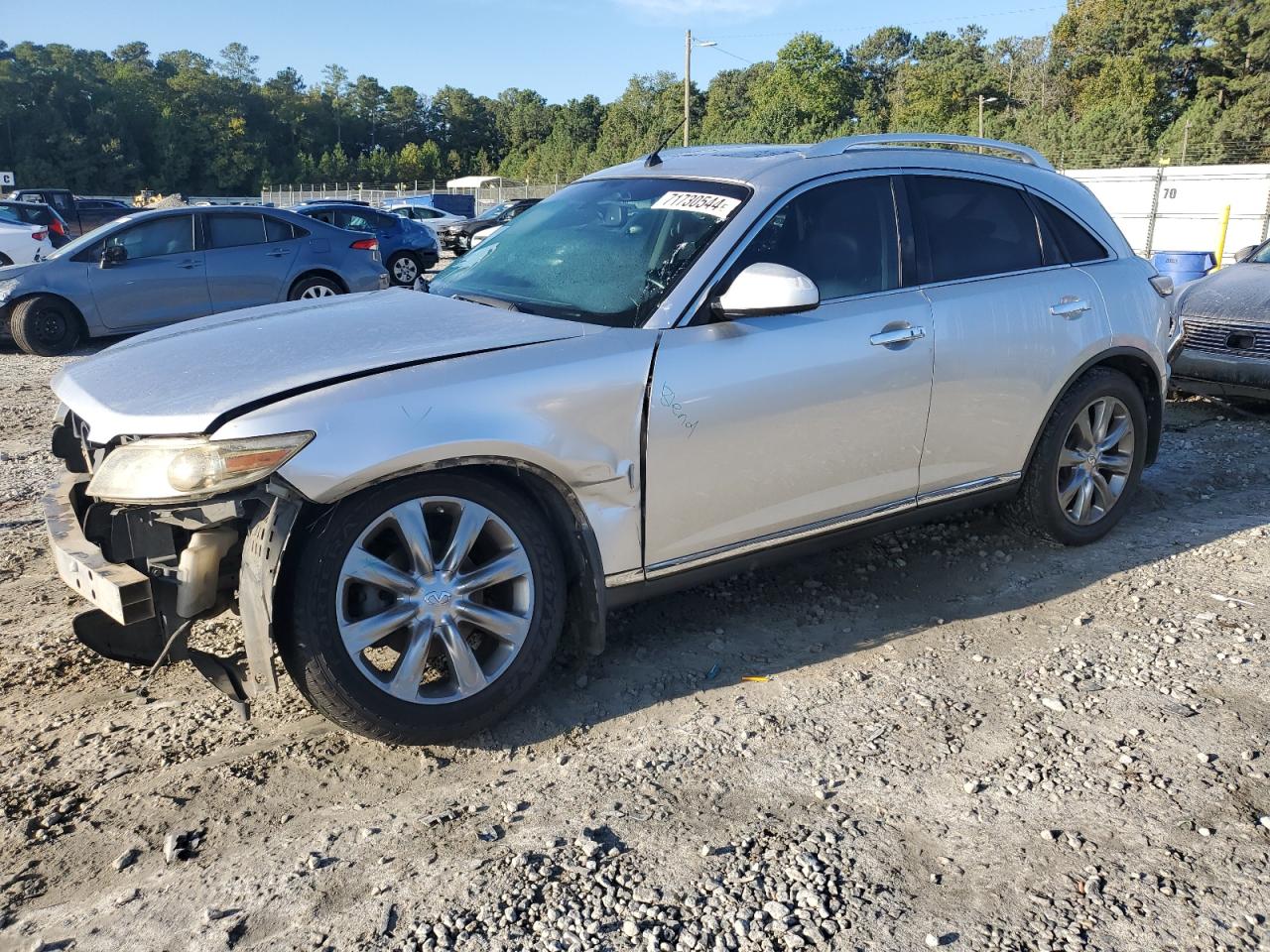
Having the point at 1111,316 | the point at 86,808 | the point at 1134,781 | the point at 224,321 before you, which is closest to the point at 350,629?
the point at 86,808

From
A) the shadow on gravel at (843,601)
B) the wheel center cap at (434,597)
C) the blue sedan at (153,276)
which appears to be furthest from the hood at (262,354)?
the blue sedan at (153,276)

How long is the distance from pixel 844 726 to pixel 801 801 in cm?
46

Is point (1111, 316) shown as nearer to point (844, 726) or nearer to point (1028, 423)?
point (1028, 423)

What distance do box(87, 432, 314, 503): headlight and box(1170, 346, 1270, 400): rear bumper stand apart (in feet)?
20.7

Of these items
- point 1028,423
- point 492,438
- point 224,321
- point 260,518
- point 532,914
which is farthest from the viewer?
point 1028,423

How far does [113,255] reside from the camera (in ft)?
34.3

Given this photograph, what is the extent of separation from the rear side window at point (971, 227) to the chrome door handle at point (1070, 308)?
0.66 feet

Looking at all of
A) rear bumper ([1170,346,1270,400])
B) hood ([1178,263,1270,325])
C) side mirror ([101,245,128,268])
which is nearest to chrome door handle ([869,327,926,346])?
rear bumper ([1170,346,1270,400])

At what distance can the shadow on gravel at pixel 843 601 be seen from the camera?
3.48 meters

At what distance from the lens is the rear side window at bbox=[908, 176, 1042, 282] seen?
4.07 metres

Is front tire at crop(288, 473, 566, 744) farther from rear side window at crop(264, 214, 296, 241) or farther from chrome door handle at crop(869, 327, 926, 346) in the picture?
rear side window at crop(264, 214, 296, 241)

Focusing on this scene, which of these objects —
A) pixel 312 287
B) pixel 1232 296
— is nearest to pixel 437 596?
pixel 1232 296

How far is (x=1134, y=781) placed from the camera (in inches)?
115

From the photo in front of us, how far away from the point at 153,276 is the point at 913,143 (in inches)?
348
